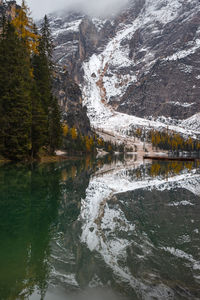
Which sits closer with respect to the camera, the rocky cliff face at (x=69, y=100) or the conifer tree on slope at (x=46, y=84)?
the conifer tree on slope at (x=46, y=84)

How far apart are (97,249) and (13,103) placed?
2749 centimetres

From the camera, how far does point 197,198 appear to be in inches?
616

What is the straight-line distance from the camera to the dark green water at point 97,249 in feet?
16.3

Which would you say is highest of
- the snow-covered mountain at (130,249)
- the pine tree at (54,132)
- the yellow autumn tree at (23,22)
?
the yellow autumn tree at (23,22)

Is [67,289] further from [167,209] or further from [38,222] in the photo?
[167,209]

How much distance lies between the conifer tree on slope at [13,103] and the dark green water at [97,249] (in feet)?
58.4

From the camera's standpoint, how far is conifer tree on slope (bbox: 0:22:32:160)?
29.8m

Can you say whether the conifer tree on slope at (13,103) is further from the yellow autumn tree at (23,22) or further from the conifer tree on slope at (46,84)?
the conifer tree on slope at (46,84)

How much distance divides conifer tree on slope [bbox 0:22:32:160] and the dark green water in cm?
1781

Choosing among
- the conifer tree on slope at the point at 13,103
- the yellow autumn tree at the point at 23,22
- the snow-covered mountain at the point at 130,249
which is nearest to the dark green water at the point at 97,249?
the snow-covered mountain at the point at 130,249

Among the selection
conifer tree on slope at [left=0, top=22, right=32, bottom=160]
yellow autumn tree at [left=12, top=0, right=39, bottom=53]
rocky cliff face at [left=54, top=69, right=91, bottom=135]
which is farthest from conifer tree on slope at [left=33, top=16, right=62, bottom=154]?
rocky cliff face at [left=54, top=69, right=91, bottom=135]

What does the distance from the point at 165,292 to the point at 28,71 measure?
35671 millimetres

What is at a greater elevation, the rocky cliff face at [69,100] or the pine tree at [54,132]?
the rocky cliff face at [69,100]

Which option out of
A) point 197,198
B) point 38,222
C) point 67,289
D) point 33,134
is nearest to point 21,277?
point 67,289
